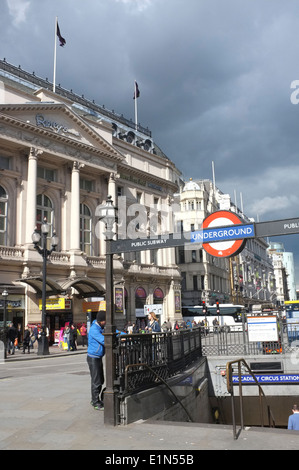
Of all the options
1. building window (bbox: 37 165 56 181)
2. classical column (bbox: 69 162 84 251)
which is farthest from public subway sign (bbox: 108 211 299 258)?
building window (bbox: 37 165 56 181)

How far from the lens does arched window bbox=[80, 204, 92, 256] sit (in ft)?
133

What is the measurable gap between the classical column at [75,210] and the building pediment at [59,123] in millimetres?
2396

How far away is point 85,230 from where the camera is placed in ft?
134

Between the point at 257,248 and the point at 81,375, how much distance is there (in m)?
97.2

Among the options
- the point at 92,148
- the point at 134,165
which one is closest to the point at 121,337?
the point at 92,148

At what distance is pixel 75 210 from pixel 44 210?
2722 millimetres

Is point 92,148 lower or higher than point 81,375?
higher

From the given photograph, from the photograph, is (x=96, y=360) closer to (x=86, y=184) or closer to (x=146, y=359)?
(x=146, y=359)

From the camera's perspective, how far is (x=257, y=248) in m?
107

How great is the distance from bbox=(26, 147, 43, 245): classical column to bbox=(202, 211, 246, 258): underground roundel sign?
28.6 meters

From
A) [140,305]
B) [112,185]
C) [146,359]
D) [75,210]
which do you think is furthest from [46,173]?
[146,359]

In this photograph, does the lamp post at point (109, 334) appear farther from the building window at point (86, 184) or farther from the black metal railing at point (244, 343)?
the building window at point (86, 184)

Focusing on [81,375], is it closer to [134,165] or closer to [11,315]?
[11,315]
